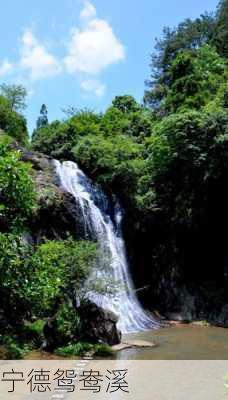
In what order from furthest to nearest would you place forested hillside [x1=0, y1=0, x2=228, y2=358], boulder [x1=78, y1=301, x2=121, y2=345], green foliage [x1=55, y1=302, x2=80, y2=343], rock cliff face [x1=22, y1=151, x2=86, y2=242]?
rock cliff face [x1=22, y1=151, x2=86, y2=242], forested hillside [x1=0, y1=0, x2=228, y2=358], boulder [x1=78, y1=301, x2=121, y2=345], green foliage [x1=55, y1=302, x2=80, y2=343]

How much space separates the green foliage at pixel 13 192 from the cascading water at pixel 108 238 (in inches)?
293

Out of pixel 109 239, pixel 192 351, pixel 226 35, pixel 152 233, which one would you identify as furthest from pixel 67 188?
pixel 226 35

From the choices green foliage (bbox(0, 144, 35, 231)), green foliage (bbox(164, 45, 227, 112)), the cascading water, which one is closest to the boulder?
the cascading water

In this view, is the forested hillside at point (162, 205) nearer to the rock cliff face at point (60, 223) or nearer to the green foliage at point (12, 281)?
the rock cliff face at point (60, 223)

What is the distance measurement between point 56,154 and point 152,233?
7813 millimetres

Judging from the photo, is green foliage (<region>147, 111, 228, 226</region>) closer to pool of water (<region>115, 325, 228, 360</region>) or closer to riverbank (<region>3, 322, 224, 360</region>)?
pool of water (<region>115, 325, 228, 360</region>)

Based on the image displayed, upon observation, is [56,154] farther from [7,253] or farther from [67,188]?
[7,253]

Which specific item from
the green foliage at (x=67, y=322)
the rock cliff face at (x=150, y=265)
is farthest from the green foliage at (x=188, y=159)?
the green foliage at (x=67, y=322)

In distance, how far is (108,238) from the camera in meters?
18.5

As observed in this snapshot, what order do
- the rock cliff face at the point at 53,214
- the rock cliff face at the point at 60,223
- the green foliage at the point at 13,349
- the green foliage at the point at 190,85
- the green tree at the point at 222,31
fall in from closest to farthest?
1. the green foliage at the point at 13,349
2. the rock cliff face at the point at 60,223
3. the rock cliff face at the point at 53,214
4. the green foliage at the point at 190,85
5. the green tree at the point at 222,31

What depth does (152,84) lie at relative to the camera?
43094 millimetres

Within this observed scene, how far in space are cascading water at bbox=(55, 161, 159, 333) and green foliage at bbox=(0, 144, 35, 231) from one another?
7448mm

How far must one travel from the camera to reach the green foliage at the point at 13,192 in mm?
5961

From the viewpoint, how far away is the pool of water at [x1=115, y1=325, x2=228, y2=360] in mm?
11273
